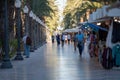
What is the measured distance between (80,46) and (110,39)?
32.5 feet

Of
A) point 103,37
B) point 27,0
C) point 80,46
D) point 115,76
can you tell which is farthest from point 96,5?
point 115,76

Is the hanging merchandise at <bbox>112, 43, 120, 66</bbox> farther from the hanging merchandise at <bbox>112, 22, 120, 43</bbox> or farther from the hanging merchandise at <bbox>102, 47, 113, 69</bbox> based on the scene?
the hanging merchandise at <bbox>112, 22, 120, 43</bbox>

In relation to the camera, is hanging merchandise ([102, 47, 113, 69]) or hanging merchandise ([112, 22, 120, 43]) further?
hanging merchandise ([112, 22, 120, 43])

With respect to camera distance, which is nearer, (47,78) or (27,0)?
(47,78)

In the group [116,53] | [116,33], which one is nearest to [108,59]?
[116,53]

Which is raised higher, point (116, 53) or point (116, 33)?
point (116, 33)

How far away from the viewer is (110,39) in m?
18.0

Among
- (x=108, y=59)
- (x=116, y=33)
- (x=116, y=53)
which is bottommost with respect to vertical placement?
(x=108, y=59)

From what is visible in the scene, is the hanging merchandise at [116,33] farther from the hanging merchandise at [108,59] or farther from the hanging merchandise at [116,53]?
the hanging merchandise at [108,59]

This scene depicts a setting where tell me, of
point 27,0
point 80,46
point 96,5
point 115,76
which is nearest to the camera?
point 115,76

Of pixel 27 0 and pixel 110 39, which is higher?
pixel 27 0

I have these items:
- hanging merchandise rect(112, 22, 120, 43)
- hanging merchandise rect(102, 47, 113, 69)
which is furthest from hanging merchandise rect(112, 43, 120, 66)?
hanging merchandise rect(112, 22, 120, 43)

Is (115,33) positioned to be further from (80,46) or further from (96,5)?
(96,5)

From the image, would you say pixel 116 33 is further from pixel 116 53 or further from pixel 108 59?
pixel 108 59
